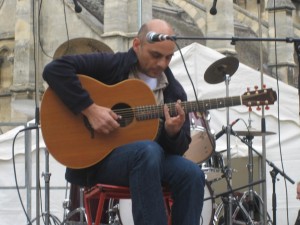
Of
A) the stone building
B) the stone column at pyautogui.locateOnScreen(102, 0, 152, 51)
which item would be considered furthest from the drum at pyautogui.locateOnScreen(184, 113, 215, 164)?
the stone column at pyautogui.locateOnScreen(102, 0, 152, 51)

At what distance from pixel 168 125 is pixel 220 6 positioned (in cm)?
1557

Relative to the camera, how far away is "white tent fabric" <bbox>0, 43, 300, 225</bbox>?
11312 millimetres

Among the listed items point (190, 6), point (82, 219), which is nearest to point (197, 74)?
point (82, 219)

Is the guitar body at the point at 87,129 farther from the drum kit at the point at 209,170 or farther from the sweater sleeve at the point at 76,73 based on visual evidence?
the drum kit at the point at 209,170

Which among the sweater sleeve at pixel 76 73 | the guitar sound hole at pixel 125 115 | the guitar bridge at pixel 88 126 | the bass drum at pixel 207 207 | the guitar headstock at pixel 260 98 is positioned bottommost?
the bass drum at pixel 207 207

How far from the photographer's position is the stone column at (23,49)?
19.5m

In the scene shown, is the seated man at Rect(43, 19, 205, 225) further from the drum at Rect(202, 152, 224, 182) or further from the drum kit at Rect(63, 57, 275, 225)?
the drum at Rect(202, 152, 224, 182)

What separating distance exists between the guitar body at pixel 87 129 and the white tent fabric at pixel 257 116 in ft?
19.6

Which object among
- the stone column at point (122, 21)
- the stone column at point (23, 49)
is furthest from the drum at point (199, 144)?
the stone column at point (23, 49)

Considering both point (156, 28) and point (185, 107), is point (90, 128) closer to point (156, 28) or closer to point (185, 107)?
point (185, 107)

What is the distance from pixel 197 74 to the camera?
453 inches

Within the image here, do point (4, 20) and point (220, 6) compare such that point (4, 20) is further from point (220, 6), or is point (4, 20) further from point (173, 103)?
point (173, 103)

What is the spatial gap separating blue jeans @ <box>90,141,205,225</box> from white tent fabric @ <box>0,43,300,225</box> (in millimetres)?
5935

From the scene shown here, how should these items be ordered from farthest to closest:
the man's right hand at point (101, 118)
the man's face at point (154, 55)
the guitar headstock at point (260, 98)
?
the guitar headstock at point (260, 98) → the man's face at point (154, 55) → the man's right hand at point (101, 118)
